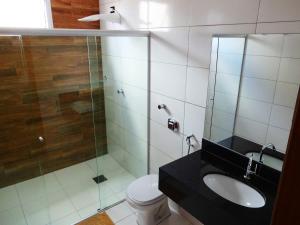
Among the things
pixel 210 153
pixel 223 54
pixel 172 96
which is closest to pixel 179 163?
pixel 210 153

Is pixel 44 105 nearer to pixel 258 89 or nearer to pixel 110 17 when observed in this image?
pixel 110 17

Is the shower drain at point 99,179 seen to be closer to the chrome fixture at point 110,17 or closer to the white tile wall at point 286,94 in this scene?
the chrome fixture at point 110,17

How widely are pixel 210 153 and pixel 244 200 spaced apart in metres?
0.44

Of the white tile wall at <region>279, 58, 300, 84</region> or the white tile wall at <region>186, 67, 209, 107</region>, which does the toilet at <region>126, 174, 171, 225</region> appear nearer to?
the white tile wall at <region>186, 67, 209, 107</region>

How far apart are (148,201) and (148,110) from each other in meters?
0.92

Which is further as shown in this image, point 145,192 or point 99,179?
point 99,179

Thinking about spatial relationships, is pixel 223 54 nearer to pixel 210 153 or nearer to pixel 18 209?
pixel 210 153

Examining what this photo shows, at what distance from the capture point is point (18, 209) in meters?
2.42

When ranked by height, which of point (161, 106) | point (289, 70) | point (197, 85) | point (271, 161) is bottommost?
point (271, 161)

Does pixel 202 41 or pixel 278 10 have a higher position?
pixel 278 10

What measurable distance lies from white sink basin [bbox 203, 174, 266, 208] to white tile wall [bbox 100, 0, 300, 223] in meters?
0.37

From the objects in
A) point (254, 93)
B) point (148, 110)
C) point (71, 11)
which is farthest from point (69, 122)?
point (254, 93)

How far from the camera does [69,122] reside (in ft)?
9.71

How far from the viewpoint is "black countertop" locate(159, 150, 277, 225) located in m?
1.23
